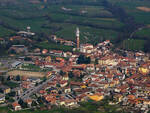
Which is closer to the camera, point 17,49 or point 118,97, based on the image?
point 118,97

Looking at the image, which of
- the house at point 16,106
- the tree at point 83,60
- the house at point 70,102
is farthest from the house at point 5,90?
the tree at point 83,60

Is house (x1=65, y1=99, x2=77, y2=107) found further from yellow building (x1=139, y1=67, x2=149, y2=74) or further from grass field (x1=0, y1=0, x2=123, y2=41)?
grass field (x1=0, y1=0, x2=123, y2=41)

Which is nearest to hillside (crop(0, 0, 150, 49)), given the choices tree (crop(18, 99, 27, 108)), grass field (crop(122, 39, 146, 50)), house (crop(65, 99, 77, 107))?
grass field (crop(122, 39, 146, 50))

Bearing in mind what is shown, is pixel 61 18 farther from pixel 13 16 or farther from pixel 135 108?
pixel 135 108

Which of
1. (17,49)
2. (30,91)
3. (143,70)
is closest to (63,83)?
(30,91)

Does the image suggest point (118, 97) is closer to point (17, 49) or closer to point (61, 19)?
point (17, 49)

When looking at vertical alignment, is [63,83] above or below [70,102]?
above

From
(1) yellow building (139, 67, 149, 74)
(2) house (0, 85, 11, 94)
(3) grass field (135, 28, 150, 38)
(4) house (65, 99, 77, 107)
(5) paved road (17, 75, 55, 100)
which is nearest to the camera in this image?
(4) house (65, 99, 77, 107)

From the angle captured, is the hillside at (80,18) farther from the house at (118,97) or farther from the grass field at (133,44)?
the house at (118,97)
